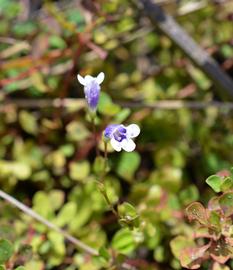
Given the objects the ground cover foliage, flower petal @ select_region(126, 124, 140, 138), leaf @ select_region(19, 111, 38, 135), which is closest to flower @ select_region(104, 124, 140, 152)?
flower petal @ select_region(126, 124, 140, 138)

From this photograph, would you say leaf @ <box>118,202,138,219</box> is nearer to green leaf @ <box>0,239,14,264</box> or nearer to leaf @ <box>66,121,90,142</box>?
green leaf @ <box>0,239,14,264</box>

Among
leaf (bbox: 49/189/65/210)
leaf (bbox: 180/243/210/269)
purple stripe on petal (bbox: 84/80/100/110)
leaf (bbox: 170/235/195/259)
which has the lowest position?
leaf (bbox: 49/189/65/210)

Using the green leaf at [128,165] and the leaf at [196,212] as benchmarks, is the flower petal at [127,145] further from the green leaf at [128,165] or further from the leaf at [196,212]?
the green leaf at [128,165]

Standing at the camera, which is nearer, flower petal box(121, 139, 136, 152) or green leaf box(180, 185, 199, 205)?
flower petal box(121, 139, 136, 152)

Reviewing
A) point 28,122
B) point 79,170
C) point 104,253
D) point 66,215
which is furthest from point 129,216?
point 28,122

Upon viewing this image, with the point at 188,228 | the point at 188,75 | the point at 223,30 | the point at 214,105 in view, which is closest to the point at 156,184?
the point at 188,228

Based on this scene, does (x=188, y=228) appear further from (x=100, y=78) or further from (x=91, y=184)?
(x=100, y=78)
